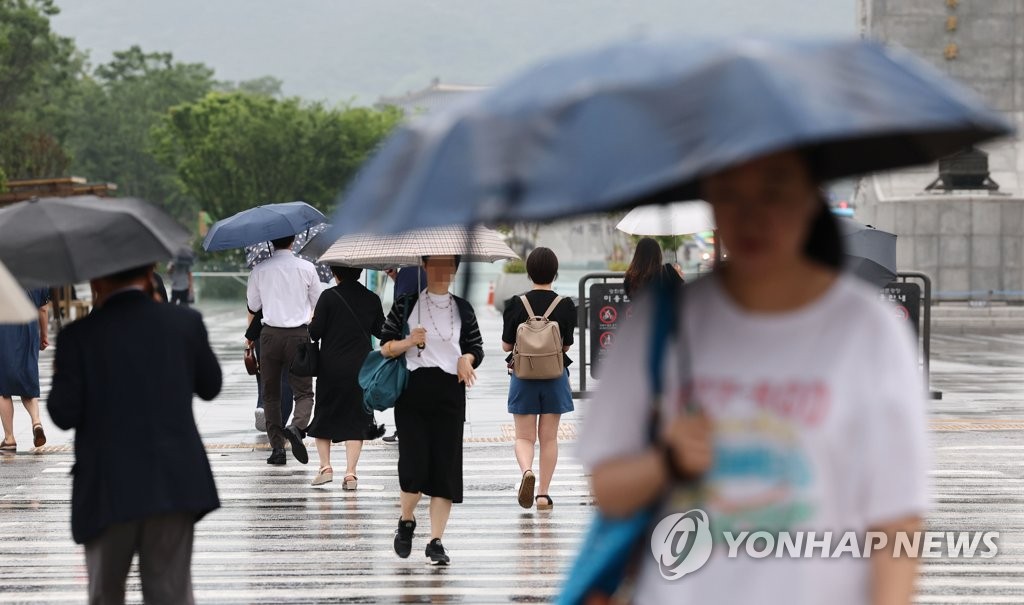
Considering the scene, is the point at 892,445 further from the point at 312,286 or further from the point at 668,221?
the point at 312,286

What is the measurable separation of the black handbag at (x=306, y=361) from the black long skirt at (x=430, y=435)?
299cm

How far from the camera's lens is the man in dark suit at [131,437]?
16.1 ft

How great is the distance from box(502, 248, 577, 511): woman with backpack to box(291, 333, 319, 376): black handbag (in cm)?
169

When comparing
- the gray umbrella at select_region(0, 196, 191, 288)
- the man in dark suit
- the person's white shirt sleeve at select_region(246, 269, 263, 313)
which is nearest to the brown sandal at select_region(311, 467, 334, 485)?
the person's white shirt sleeve at select_region(246, 269, 263, 313)

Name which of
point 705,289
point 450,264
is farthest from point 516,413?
point 705,289

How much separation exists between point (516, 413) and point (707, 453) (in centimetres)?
725

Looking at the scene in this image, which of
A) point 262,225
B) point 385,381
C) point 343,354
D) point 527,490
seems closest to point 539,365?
point 527,490

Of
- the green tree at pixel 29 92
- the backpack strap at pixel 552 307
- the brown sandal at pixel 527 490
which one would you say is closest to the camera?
the brown sandal at pixel 527 490

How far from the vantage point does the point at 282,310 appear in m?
11.8

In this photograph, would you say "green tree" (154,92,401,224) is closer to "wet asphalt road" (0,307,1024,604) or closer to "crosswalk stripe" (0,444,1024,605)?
"wet asphalt road" (0,307,1024,604)

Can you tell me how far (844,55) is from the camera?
265 centimetres

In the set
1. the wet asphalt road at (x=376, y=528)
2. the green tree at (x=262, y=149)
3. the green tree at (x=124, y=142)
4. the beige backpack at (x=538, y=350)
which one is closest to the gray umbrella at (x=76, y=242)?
the wet asphalt road at (x=376, y=528)

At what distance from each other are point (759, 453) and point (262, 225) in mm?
9203

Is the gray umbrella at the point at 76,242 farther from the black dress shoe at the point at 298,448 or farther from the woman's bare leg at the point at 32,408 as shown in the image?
the woman's bare leg at the point at 32,408
